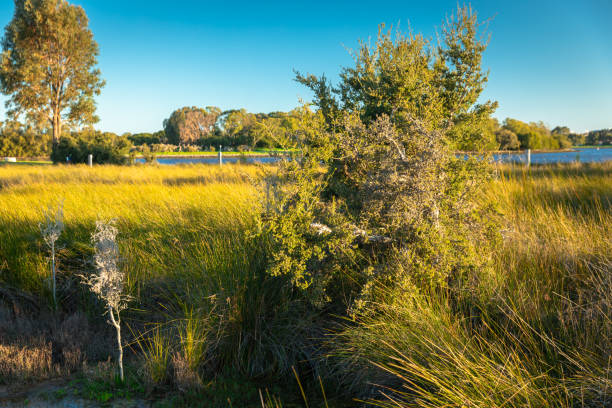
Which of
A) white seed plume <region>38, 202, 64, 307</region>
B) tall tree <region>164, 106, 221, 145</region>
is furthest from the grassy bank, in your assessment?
tall tree <region>164, 106, 221, 145</region>

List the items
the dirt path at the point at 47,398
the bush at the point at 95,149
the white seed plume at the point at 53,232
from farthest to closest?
1. the bush at the point at 95,149
2. the white seed plume at the point at 53,232
3. the dirt path at the point at 47,398

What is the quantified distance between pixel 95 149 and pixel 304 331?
22.8 meters

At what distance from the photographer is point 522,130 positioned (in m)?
45.6

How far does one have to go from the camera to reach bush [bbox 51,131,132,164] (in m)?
22.4

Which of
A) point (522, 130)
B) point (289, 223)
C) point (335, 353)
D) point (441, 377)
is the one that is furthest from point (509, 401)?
point (522, 130)

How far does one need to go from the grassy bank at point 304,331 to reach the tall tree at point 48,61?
85.4ft

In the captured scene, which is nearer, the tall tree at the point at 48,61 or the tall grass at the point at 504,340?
the tall grass at the point at 504,340

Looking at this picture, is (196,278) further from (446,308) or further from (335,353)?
(446,308)

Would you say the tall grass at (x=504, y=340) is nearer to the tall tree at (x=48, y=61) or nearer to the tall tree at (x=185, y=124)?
the tall tree at (x=48, y=61)

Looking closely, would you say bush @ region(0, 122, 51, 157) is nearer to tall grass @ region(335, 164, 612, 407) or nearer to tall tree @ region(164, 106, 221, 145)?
tall tree @ region(164, 106, 221, 145)

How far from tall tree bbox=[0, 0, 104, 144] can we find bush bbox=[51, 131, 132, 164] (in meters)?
2.74

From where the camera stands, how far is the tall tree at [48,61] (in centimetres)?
2641

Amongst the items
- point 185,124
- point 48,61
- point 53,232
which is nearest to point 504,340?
point 53,232

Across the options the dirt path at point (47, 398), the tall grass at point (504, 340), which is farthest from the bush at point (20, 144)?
the tall grass at point (504, 340)
